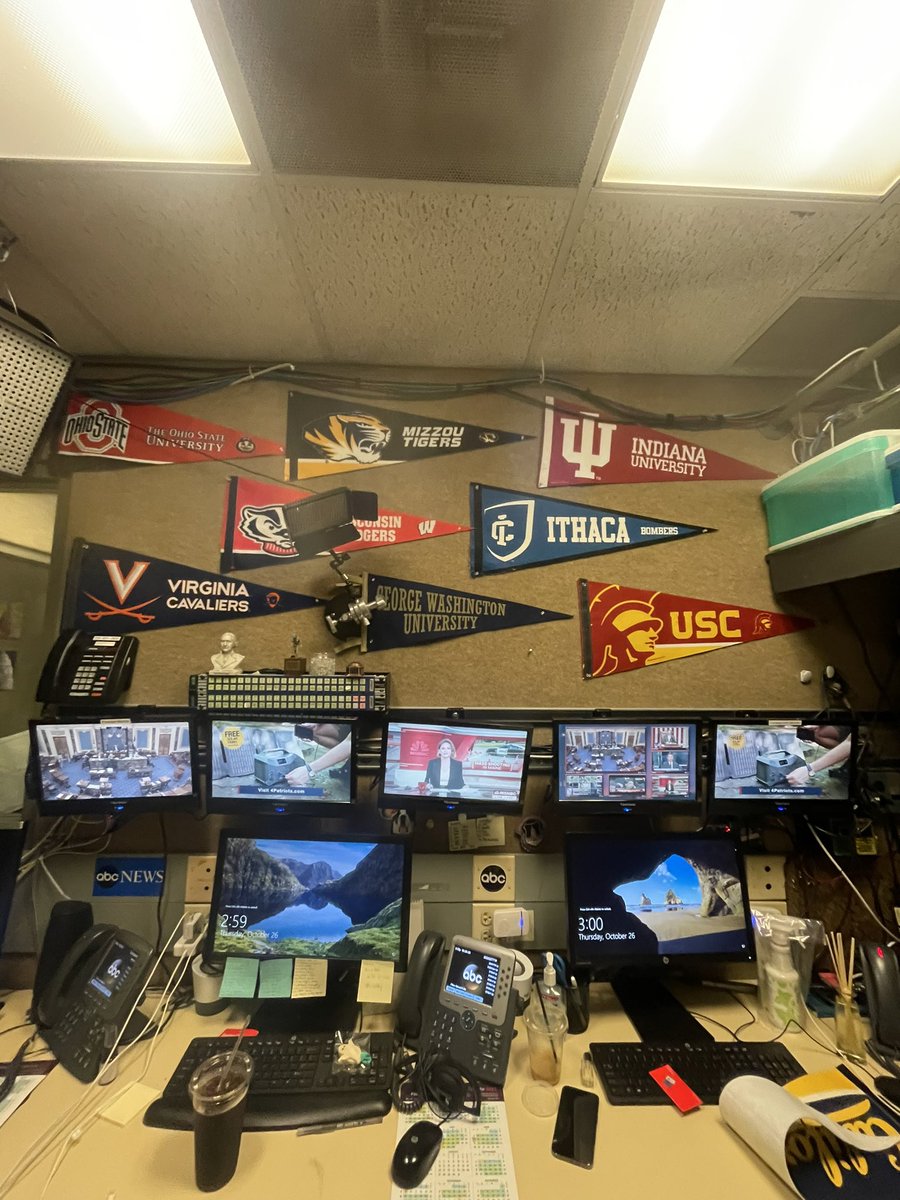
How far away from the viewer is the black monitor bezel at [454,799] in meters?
1.62

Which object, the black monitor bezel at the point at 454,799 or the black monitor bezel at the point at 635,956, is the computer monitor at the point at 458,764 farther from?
the black monitor bezel at the point at 635,956

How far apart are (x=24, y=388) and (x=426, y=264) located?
1.40 metres

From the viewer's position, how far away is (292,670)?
1.77 m

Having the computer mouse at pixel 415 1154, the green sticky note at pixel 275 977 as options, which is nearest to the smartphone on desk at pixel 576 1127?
the computer mouse at pixel 415 1154

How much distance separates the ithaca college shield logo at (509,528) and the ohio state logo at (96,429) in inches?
55.7

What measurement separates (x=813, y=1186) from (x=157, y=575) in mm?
2333

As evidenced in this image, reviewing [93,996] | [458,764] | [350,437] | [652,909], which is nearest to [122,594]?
[350,437]

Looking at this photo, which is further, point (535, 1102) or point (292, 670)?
point (292, 670)

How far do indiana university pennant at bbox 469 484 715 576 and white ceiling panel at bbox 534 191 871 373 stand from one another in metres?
0.57

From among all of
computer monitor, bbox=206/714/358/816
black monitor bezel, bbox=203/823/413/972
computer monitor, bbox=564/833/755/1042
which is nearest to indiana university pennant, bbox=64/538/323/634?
computer monitor, bbox=206/714/358/816

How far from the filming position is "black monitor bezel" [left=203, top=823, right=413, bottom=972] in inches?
59.4

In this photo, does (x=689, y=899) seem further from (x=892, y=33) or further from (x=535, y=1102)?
(x=892, y=33)

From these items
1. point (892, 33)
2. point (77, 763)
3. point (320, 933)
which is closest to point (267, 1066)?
point (320, 933)

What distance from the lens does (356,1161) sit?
108cm
